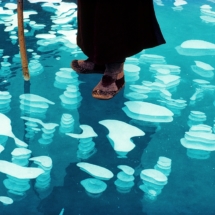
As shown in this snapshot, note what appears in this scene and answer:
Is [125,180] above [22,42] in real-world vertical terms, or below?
below

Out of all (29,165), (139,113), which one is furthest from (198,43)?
(29,165)

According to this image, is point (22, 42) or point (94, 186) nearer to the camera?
point (94, 186)

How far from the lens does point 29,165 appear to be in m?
1.07

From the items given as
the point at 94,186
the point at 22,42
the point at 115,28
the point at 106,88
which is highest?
the point at 115,28

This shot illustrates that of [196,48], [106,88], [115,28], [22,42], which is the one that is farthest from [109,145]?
[196,48]

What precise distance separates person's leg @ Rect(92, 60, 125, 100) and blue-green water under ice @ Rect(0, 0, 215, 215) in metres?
0.03

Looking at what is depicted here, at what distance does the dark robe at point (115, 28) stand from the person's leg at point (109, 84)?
70 millimetres

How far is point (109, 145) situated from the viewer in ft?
3.87

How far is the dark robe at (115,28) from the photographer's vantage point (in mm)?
1245

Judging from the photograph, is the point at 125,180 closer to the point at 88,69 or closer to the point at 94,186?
the point at 94,186

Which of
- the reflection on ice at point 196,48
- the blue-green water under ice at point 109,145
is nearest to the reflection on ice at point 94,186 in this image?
the blue-green water under ice at point 109,145

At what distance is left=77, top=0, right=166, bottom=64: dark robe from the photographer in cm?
125

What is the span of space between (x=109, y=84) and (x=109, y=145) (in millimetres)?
333

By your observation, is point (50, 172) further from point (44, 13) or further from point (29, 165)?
point (44, 13)
